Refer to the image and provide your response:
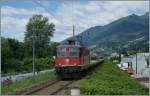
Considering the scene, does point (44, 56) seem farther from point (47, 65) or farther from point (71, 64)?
point (71, 64)

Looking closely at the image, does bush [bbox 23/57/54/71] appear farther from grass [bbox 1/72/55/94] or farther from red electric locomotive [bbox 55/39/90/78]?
red electric locomotive [bbox 55/39/90/78]

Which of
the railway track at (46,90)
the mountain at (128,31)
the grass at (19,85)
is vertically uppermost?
the mountain at (128,31)

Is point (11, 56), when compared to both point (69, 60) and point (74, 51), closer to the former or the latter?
point (69, 60)

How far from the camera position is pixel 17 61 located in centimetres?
2898

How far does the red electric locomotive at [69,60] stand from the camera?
25078 millimetres

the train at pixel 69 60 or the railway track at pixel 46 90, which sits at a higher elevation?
the train at pixel 69 60

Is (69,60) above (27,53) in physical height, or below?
below

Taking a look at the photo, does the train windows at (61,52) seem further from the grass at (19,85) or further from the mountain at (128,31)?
the mountain at (128,31)

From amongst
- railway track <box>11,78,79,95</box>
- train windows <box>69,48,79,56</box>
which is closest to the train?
train windows <box>69,48,79,56</box>

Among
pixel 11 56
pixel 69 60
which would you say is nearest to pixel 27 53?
pixel 11 56

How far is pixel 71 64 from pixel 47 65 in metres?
8.08

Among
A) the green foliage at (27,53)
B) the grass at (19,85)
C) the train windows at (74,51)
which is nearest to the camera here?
the grass at (19,85)

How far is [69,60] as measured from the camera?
25.4 metres

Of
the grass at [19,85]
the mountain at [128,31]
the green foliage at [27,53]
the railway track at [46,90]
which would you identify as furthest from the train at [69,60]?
the railway track at [46,90]
